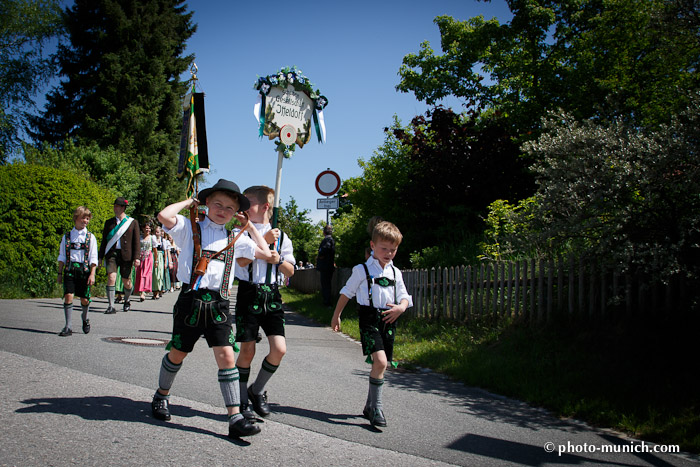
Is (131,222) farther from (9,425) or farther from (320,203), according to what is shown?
(9,425)

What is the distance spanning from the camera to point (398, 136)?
611 inches

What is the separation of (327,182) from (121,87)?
21.1 meters

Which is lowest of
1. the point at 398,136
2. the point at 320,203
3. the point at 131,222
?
the point at 131,222

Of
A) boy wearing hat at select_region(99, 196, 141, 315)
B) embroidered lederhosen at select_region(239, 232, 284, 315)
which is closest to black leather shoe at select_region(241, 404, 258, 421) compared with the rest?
embroidered lederhosen at select_region(239, 232, 284, 315)

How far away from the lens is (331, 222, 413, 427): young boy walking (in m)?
4.42

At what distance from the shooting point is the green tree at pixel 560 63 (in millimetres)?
11359

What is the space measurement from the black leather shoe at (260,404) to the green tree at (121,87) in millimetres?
25924

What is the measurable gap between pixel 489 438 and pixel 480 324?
4482 millimetres

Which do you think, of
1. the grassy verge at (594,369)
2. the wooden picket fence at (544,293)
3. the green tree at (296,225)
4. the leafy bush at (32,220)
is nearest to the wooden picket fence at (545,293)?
the wooden picket fence at (544,293)

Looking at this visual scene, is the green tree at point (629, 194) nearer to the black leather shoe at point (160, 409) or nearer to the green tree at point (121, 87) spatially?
the black leather shoe at point (160, 409)

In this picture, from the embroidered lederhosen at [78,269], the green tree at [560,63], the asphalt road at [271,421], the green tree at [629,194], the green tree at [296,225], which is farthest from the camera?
the green tree at [296,225]

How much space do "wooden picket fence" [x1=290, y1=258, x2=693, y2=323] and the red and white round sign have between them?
279cm

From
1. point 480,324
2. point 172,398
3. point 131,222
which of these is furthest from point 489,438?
point 131,222

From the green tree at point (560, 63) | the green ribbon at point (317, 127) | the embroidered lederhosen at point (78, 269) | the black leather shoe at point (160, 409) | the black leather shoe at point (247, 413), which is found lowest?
the black leather shoe at point (247, 413)
